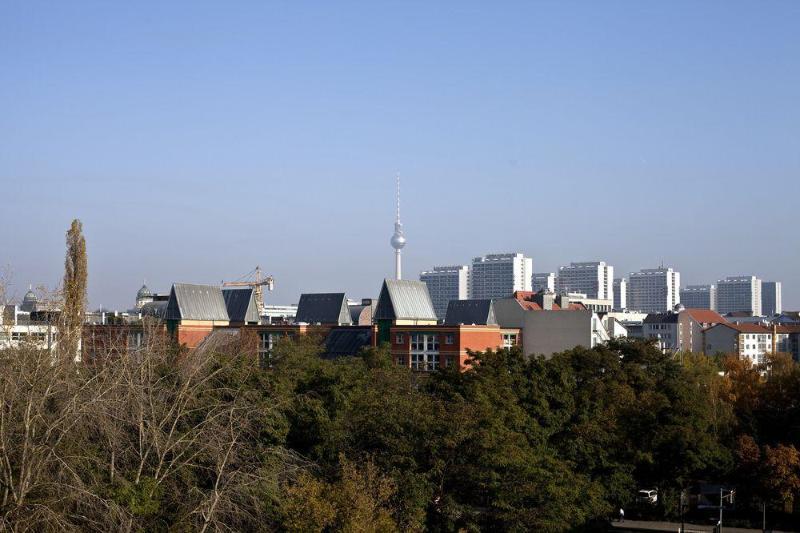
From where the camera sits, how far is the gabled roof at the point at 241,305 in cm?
9062

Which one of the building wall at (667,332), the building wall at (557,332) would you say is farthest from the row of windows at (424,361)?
the building wall at (667,332)

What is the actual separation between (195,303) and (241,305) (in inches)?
206

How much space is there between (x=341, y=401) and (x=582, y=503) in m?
9.37

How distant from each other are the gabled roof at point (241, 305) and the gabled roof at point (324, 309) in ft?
12.4

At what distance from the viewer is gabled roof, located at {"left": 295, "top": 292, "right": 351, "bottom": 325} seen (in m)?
91.4

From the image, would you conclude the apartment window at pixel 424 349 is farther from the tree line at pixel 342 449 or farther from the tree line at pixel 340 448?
the tree line at pixel 342 449

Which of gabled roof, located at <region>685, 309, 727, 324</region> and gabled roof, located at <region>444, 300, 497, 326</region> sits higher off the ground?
gabled roof, located at <region>685, 309, 727, 324</region>

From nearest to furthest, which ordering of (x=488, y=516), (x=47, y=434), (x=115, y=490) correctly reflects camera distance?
(x=47, y=434)
(x=115, y=490)
(x=488, y=516)

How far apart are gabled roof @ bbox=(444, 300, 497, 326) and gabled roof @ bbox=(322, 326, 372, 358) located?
670cm

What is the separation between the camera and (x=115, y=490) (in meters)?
30.5

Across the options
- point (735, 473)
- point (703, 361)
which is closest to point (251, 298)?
point (703, 361)

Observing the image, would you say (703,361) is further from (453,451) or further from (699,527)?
(453,451)

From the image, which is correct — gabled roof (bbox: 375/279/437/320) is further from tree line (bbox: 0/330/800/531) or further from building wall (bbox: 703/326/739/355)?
building wall (bbox: 703/326/739/355)

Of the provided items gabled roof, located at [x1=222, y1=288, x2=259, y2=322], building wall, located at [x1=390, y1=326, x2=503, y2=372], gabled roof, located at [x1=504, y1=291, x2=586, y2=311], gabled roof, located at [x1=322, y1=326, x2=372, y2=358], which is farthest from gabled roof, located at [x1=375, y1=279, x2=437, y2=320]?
gabled roof, located at [x1=222, y1=288, x2=259, y2=322]
